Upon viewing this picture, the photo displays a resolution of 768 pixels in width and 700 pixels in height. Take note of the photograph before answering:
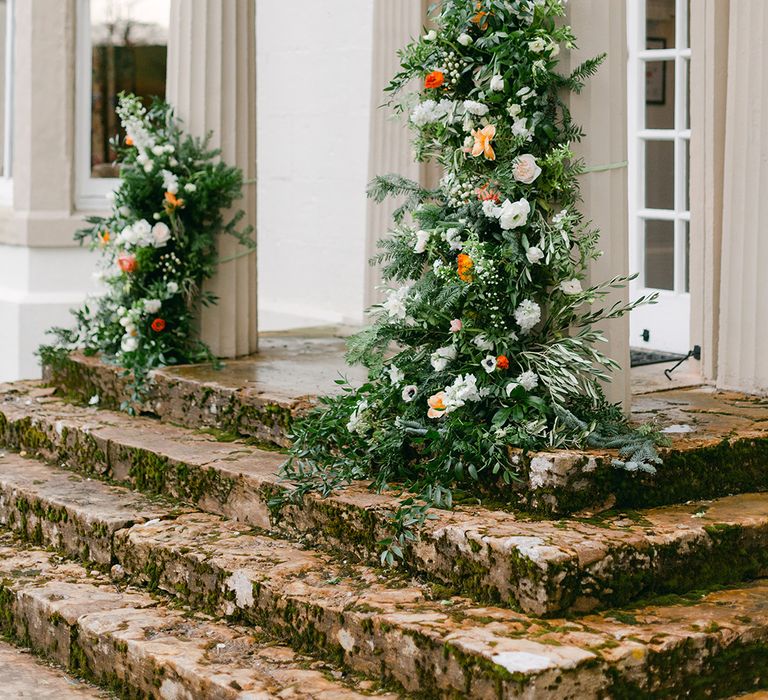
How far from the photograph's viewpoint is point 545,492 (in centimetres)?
388

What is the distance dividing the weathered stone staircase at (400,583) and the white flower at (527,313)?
46 cm

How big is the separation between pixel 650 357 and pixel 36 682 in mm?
3392

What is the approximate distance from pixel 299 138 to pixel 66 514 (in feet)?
13.4

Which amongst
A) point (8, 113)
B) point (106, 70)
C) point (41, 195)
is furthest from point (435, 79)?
point (8, 113)

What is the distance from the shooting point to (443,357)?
4.21 meters

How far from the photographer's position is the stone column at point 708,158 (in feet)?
17.7

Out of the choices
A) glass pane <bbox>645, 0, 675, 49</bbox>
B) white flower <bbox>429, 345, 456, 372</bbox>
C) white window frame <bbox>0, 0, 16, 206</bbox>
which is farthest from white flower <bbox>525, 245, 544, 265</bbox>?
white window frame <bbox>0, 0, 16, 206</bbox>

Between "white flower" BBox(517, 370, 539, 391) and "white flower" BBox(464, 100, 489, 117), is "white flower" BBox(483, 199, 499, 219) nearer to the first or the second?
"white flower" BBox(464, 100, 489, 117)

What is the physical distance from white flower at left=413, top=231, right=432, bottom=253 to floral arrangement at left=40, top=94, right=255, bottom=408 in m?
2.01

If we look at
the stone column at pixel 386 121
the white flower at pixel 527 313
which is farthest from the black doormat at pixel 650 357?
the white flower at pixel 527 313

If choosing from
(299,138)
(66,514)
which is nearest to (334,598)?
(66,514)

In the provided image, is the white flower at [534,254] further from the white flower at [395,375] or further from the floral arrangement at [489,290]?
the white flower at [395,375]

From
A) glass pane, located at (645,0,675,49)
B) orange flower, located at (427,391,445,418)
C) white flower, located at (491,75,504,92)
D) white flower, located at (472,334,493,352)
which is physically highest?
glass pane, located at (645,0,675,49)

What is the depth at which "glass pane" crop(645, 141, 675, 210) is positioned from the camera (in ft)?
21.4
